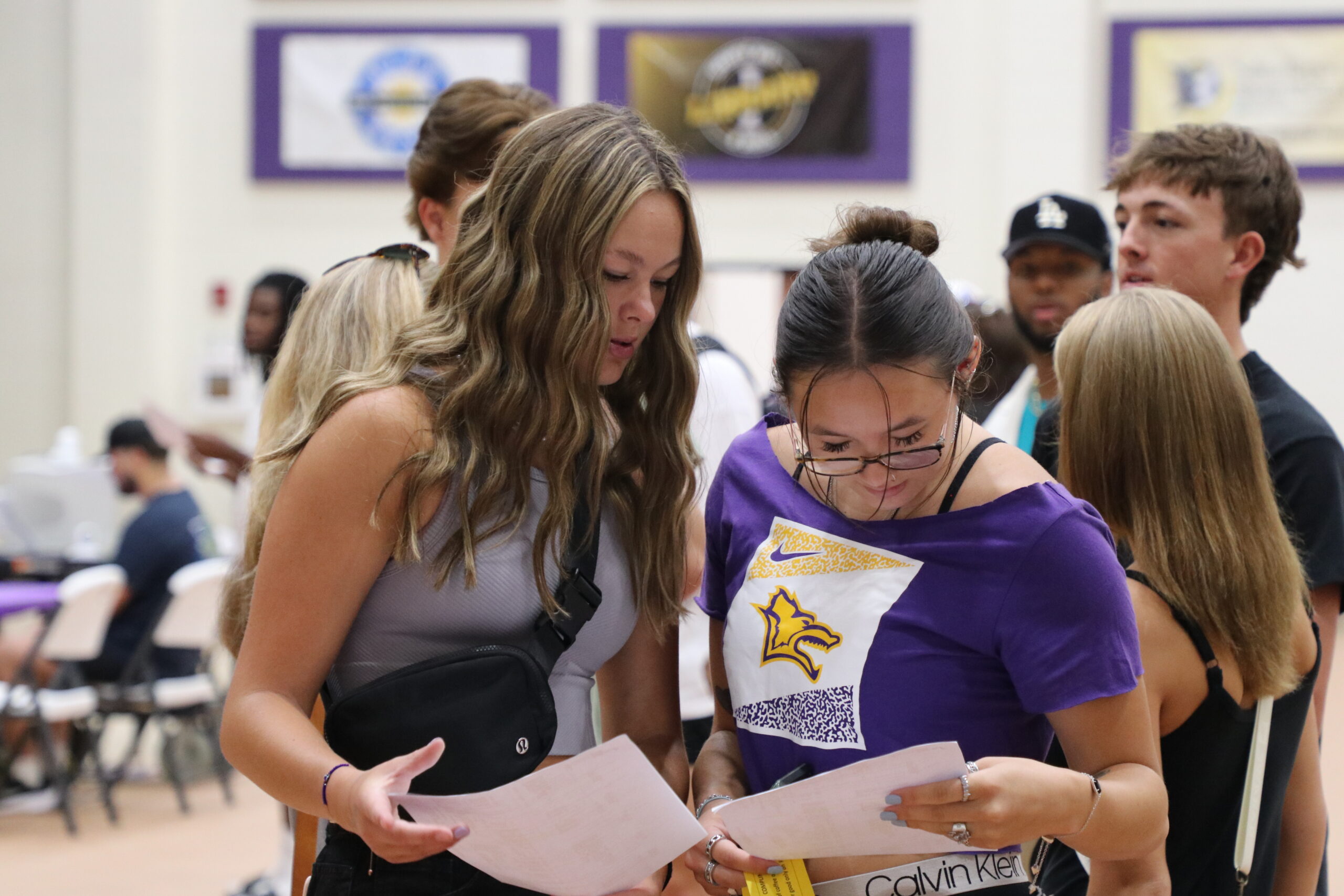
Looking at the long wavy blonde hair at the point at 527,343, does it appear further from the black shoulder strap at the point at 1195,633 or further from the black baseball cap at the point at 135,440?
the black baseball cap at the point at 135,440

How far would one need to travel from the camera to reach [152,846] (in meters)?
4.62

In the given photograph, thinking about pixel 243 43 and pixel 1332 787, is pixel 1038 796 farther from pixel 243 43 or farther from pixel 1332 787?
pixel 243 43

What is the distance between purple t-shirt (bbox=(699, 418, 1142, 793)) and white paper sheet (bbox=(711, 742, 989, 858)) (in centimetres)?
11

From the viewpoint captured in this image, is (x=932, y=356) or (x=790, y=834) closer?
(x=790, y=834)

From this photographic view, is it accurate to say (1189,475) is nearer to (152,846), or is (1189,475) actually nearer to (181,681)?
(152,846)

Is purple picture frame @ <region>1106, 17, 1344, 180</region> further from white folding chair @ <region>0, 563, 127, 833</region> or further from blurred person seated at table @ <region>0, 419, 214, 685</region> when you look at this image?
white folding chair @ <region>0, 563, 127, 833</region>

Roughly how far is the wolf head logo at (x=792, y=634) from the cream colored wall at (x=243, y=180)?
7422mm

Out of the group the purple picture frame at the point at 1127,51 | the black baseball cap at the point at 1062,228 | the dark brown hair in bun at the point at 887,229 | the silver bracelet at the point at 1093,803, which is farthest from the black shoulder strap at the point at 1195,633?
the purple picture frame at the point at 1127,51

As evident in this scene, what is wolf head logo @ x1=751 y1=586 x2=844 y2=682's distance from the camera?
1.35 meters

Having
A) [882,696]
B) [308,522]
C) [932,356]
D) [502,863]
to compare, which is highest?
[932,356]

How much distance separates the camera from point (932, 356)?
52.8 inches

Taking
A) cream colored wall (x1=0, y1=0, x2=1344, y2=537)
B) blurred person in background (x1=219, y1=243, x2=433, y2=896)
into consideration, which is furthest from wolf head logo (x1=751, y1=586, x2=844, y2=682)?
cream colored wall (x1=0, y1=0, x2=1344, y2=537)

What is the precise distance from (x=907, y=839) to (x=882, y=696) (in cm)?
15

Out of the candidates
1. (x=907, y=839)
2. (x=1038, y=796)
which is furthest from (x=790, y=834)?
(x=1038, y=796)
